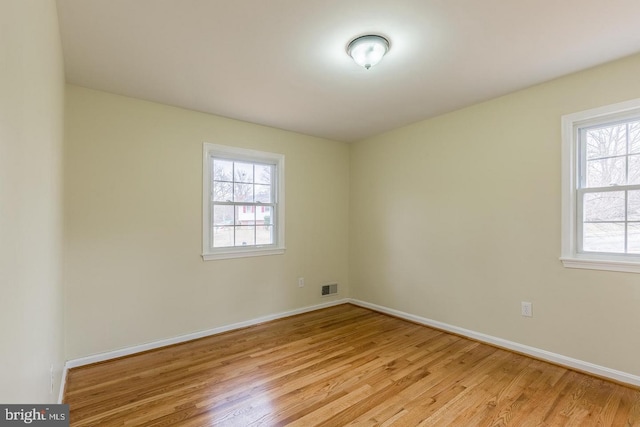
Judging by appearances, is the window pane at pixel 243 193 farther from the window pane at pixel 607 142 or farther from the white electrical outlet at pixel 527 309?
the window pane at pixel 607 142

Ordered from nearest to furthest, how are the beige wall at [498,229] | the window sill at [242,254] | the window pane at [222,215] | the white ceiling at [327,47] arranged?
1. the white ceiling at [327,47]
2. the beige wall at [498,229]
3. the window sill at [242,254]
4. the window pane at [222,215]

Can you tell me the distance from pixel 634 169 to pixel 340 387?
9.44ft

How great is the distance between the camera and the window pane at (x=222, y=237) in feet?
11.8

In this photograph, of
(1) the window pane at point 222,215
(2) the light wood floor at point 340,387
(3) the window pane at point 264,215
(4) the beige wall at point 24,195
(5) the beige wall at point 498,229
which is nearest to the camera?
(4) the beige wall at point 24,195

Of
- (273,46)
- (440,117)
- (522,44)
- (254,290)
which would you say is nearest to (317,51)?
A: (273,46)

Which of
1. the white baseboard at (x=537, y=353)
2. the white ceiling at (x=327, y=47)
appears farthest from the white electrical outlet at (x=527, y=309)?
the white ceiling at (x=327, y=47)

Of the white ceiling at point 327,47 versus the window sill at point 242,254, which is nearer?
the white ceiling at point 327,47

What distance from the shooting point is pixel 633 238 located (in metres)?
2.45

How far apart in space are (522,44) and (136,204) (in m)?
3.52

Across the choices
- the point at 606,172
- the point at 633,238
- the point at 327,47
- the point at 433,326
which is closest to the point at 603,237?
the point at 633,238

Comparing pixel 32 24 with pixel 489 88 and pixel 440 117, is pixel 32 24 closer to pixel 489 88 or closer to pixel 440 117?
pixel 489 88

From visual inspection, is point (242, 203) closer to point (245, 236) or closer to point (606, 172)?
point (245, 236)

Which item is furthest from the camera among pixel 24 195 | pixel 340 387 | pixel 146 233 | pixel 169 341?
pixel 169 341

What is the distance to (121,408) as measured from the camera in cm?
212
